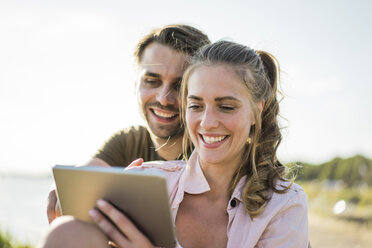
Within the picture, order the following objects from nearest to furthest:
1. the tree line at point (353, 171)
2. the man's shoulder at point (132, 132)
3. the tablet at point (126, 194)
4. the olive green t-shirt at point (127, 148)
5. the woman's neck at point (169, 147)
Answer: the tablet at point (126, 194), the woman's neck at point (169, 147), the olive green t-shirt at point (127, 148), the man's shoulder at point (132, 132), the tree line at point (353, 171)

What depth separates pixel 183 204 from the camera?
2723 millimetres

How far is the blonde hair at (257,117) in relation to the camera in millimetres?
2572

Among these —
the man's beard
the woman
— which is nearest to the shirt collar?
the woman

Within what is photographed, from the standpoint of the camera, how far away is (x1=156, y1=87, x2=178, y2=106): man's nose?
11.1ft

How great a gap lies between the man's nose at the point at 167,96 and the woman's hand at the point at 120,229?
160cm

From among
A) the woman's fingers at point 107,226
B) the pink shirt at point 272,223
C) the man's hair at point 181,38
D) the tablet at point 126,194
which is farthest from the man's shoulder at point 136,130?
the woman's fingers at point 107,226

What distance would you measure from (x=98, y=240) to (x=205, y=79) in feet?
3.87

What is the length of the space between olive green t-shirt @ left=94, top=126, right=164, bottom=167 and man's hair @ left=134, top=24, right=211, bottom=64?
87 cm

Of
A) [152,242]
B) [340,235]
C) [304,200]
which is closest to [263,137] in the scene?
[304,200]

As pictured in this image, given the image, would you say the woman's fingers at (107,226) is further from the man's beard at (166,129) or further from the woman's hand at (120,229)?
the man's beard at (166,129)

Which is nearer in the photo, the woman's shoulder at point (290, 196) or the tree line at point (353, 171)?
the woman's shoulder at point (290, 196)

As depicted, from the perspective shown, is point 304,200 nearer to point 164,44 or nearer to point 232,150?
point 232,150

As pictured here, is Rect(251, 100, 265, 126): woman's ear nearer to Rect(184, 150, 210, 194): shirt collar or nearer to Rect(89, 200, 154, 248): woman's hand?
Rect(184, 150, 210, 194): shirt collar

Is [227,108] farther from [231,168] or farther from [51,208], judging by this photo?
[51,208]
